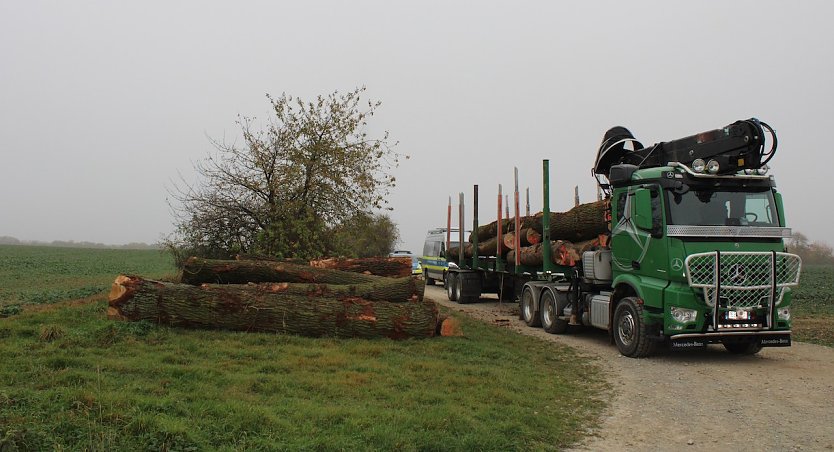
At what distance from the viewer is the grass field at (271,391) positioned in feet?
16.0

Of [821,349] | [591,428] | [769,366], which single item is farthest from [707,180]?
[591,428]

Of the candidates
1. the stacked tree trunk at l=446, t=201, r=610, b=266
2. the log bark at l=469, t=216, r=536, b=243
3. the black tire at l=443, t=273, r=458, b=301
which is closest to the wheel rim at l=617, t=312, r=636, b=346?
the stacked tree trunk at l=446, t=201, r=610, b=266

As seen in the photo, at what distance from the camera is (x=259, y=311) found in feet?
32.4

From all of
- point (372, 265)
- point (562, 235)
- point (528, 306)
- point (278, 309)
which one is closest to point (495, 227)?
point (528, 306)

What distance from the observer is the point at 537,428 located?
5926 millimetres

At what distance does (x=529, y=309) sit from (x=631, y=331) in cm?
423

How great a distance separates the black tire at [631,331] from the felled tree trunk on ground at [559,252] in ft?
6.02

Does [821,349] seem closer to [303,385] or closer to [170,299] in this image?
[303,385]

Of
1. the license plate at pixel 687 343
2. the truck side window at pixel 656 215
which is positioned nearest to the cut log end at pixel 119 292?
the truck side window at pixel 656 215

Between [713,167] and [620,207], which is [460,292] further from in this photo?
[713,167]

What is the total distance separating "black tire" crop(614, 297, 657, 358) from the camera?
33.1 ft

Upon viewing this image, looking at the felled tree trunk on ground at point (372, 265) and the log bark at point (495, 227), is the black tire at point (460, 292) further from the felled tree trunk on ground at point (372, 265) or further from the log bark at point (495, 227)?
the felled tree trunk on ground at point (372, 265)

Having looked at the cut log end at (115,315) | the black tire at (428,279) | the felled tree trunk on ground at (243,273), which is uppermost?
the black tire at (428,279)

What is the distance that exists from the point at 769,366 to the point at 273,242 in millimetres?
12089
